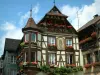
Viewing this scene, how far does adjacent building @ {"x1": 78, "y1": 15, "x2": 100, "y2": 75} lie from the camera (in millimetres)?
31078

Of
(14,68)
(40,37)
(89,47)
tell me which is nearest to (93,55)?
(89,47)

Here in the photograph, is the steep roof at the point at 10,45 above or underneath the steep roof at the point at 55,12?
underneath

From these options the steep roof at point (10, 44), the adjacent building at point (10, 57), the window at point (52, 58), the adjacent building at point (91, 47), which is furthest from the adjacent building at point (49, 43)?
the steep roof at point (10, 44)

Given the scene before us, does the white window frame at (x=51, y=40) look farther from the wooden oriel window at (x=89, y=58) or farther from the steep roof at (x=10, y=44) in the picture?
the steep roof at (x=10, y=44)

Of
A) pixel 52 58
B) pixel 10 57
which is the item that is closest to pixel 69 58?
pixel 52 58

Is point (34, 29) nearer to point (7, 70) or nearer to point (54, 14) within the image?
point (54, 14)

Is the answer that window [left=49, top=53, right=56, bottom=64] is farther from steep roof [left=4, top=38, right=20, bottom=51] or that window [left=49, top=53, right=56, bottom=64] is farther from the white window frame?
steep roof [left=4, top=38, right=20, bottom=51]

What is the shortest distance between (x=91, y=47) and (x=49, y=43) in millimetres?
6468

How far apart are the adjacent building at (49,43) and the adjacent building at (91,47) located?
1.60 m

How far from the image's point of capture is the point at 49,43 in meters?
34.5

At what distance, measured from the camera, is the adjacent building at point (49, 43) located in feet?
105

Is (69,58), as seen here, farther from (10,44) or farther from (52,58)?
(10,44)

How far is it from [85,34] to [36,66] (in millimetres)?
9439

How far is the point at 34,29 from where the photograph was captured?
32812 millimetres
